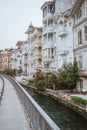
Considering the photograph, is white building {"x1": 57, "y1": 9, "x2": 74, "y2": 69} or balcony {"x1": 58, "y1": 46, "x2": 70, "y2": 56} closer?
white building {"x1": 57, "y1": 9, "x2": 74, "y2": 69}

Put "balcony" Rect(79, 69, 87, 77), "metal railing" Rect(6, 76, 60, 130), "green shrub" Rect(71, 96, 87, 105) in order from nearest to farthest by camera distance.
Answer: "metal railing" Rect(6, 76, 60, 130)
"green shrub" Rect(71, 96, 87, 105)
"balcony" Rect(79, 69, 87, 77)

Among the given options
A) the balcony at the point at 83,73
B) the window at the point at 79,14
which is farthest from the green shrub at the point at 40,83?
the window at the point at 79,14

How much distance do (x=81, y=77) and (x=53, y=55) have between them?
16.1 metres

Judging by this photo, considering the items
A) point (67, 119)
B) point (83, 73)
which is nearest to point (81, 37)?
point (83, 73)

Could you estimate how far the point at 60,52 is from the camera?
41594 millimetres

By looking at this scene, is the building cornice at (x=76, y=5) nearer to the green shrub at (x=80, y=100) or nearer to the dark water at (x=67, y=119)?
the green shrub at (x=80, y=100)

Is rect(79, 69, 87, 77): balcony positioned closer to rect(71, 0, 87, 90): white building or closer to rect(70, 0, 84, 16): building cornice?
rect(71, 0, 87, 90): white building

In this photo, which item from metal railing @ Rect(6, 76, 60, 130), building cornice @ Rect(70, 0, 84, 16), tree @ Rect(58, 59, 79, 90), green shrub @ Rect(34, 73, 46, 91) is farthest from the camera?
green shrub @ Rect(34, 73, 46, 91)

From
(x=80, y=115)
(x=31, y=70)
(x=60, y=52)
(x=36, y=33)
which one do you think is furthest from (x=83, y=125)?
(x=31, y=70)

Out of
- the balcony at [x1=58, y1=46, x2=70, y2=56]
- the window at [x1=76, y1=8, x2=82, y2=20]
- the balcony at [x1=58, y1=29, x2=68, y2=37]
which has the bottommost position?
the balcony at [x1=58, y1=46, x2=70, y2=56]

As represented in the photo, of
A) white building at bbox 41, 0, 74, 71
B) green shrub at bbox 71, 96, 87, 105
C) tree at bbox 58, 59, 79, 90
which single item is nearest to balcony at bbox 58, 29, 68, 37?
white building at bbox 41, 0, 74, 71

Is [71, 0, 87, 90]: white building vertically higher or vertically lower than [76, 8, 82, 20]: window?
lower

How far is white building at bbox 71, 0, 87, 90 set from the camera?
32750mm

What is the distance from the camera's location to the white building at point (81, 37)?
1289 inches
